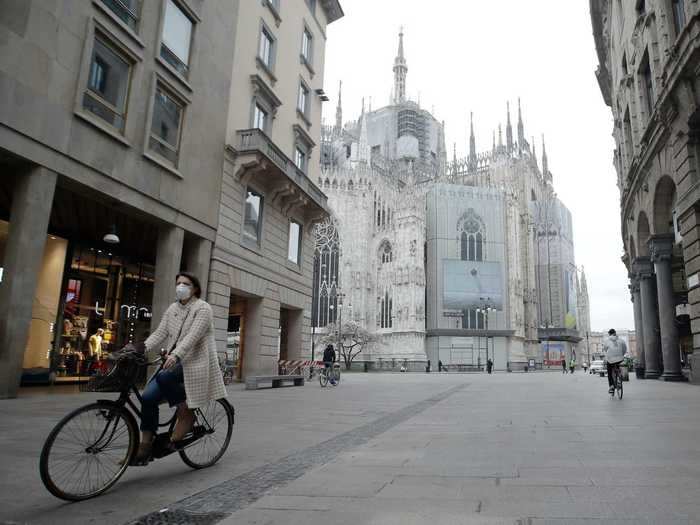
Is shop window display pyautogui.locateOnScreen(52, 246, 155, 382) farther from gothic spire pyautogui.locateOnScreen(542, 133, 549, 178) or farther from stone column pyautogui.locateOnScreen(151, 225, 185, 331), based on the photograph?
gothic spire pyautogui.locateOnScreen(542, 133, 549, 178)

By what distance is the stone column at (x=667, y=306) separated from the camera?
19.0 meters

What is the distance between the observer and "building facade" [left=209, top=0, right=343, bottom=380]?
17.4 m

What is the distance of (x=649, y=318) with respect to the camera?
22625 millimetres

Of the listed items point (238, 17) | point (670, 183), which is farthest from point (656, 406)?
point (238, 17)

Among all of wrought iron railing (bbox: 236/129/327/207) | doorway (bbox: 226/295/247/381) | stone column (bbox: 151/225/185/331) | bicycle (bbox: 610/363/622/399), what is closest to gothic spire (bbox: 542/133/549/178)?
wrought iron railing (bbox: 236/129/327/207)

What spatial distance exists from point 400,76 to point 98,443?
87807 mm

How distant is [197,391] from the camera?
4.46 metres

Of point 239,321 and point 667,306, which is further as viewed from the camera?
point 239,321

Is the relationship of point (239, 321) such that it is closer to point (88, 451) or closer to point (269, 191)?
point (269, 191)

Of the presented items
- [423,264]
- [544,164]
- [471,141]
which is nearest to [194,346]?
[423,264]

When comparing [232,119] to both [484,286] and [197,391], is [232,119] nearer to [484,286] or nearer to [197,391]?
[197,391]

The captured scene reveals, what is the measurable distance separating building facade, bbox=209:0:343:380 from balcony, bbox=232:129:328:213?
0.04 meters

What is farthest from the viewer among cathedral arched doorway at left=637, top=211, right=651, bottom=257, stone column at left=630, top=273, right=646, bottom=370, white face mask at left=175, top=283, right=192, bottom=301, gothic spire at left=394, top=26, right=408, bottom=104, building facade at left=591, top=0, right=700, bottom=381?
gothic spire at left=394, top=26, right=408, bottom=104

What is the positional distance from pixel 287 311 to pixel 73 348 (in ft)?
28.9
